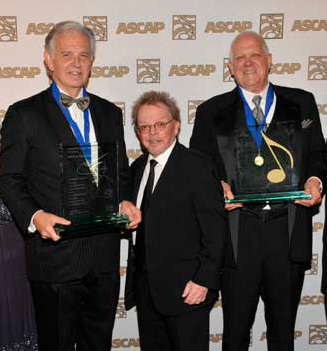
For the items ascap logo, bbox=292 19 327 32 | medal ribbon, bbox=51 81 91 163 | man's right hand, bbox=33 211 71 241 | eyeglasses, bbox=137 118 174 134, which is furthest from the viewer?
ascap logo, bbox=292 19 327 32

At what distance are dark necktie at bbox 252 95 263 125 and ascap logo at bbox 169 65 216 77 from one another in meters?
0.65

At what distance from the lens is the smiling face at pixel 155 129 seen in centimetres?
235

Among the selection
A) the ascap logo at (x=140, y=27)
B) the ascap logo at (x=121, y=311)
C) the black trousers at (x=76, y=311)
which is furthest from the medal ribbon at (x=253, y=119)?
the ascap logo at (x=121, y=311)

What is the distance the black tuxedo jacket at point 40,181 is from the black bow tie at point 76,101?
4 cm

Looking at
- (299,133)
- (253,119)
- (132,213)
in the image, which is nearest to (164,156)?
(132,213)

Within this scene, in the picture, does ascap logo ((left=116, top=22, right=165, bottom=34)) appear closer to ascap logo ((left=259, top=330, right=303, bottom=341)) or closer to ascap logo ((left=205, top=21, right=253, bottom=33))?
ascap logo ((left=205, top=21, right=253, bottom=33))

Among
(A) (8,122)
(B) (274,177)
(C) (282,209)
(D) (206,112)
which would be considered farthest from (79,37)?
(C) (282,209)

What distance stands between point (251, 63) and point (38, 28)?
1360mm

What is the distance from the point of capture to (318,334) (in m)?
3.52

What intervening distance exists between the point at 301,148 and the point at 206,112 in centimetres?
55

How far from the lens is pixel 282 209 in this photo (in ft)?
8.51

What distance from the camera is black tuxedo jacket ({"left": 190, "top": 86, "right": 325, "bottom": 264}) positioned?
2582 millimetres

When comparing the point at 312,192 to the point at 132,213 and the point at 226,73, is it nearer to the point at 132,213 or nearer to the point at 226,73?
the point at 132,213

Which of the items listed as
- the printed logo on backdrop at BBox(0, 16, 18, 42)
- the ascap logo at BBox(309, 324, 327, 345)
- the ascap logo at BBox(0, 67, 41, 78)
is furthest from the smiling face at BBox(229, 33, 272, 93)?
the ascap logo at BBox(309, 324, 327, 345)
